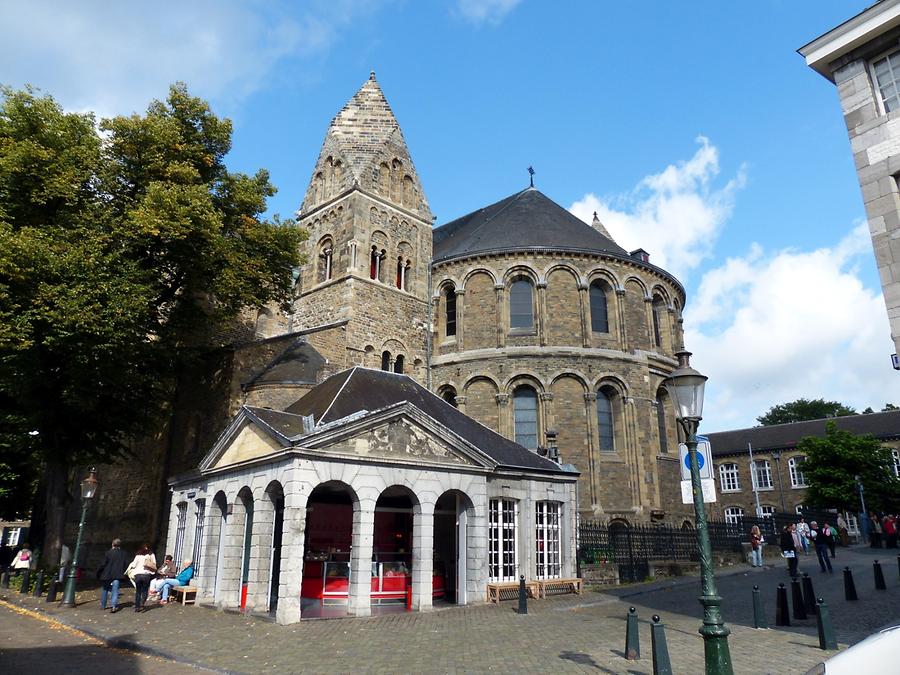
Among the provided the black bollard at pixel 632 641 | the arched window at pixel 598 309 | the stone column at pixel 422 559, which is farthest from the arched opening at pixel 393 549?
the arched window at pixel 598 309

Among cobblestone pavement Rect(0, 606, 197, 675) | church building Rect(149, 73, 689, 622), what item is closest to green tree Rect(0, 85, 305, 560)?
church building Rect(149, 73, 689, 622)

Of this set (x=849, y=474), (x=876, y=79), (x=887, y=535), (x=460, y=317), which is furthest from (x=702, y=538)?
(x=849, y=474)

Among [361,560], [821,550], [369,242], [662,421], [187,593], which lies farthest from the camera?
[662,421]

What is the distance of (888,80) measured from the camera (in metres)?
10.9

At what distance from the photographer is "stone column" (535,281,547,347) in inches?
1112

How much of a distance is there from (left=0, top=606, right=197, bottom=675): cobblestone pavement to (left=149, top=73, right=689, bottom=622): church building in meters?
3.24

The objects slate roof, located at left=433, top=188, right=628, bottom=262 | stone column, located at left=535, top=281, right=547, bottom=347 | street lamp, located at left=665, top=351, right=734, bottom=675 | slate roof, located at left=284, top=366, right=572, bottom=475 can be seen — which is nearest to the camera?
street lamp, located at left=665, top=351, right=734, bottom=675

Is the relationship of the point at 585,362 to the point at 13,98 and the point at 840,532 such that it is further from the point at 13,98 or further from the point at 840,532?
the point at 13,98

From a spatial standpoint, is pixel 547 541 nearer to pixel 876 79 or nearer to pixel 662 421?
pixel 876 79

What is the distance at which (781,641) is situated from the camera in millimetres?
9828

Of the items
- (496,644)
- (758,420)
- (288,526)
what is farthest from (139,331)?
(758,420)

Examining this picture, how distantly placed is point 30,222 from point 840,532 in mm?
40206

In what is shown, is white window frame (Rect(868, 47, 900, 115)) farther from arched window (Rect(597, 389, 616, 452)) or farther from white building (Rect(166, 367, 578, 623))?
arched window (Rect(597, 389, 616, 452))

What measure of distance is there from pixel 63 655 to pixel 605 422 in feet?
75.0
